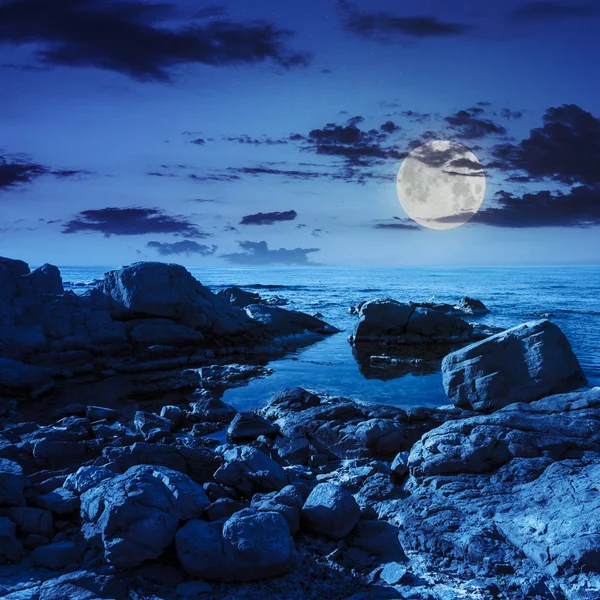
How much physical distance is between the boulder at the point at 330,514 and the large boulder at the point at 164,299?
23.1 m

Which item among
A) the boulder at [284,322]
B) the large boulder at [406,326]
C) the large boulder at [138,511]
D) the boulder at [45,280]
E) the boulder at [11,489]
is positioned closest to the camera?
the large boulder at [138,511]

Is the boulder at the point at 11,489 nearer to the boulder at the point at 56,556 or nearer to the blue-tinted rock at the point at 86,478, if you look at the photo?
the blue-tinted rock at the point at 86,478

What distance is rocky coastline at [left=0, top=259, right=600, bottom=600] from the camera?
6.73 meters

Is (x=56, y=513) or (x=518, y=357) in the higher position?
(x=518, y=357)

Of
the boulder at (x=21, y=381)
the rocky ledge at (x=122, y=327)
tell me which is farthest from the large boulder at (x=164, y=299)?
the boulder at (x=21, y=381)

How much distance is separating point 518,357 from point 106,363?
18.6 meters

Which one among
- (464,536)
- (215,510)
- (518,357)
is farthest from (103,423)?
(518,357)

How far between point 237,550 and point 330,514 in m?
1.78

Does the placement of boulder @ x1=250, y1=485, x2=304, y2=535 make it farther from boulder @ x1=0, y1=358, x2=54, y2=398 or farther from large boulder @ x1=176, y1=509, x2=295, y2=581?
boulder @ x1=0, y1=358, x2=54, y2=398

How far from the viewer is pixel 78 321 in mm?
26828

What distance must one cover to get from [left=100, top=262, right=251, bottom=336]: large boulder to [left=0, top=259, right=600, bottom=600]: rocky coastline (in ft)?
35.3

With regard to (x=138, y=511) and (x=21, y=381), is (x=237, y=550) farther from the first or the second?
(x=21, y=381)

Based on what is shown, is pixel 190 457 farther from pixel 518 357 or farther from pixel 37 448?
pixel 518 357

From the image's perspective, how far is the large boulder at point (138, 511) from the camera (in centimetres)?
690
